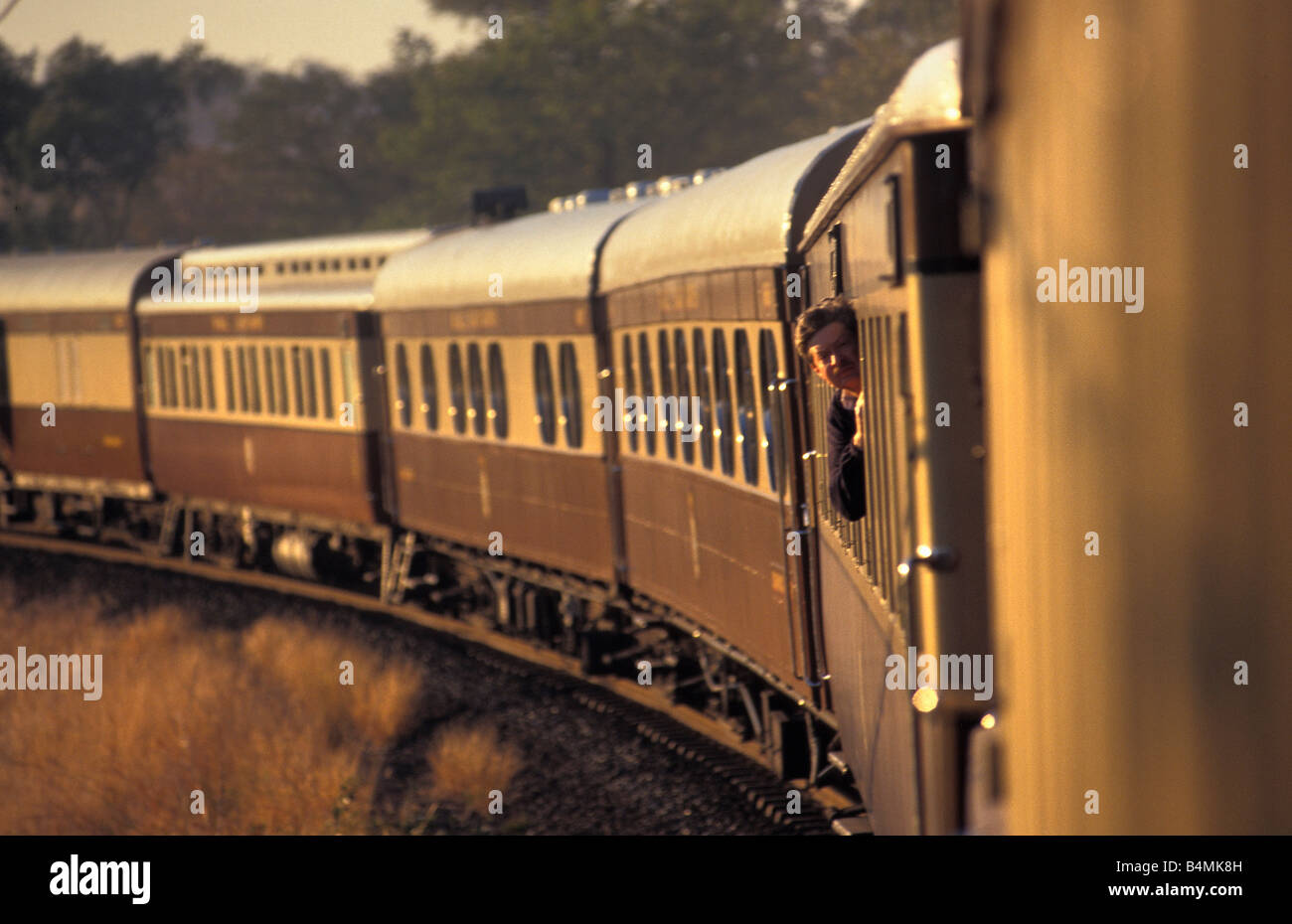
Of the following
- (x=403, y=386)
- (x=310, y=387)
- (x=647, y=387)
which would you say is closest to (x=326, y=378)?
(x=310, y=387)

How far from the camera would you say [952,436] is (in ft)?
13.3

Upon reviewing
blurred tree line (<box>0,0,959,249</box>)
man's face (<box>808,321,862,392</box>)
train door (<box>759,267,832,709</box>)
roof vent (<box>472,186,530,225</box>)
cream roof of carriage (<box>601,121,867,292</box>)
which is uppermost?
blurred tree line (<box>0,0,959,249</box>)

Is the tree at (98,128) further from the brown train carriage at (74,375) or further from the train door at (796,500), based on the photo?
the train door at (796,500)

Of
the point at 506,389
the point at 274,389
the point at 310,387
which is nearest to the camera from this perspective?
the point at 506,389

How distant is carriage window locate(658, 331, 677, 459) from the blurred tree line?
39.3 m

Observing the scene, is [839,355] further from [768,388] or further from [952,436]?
[768,388]

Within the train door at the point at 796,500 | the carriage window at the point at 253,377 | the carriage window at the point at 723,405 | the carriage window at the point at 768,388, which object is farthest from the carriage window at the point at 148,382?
the train door at the point at 796,500

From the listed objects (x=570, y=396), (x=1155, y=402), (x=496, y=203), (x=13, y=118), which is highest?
(x=13, y=118)

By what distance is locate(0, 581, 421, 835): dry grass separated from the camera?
12.3 metres

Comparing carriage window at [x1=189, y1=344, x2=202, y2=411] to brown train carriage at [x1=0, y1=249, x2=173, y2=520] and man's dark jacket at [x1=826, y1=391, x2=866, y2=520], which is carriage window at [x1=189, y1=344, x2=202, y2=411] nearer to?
brown train carriage at [x1=0, y1=249, x2=173, y2=520]

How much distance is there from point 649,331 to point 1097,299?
10.1 metres

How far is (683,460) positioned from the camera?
1220cm

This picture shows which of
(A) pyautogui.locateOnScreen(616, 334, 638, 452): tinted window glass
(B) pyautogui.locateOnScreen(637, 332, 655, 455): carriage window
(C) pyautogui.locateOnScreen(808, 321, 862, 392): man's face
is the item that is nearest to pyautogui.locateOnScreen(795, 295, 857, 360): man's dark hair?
(C) pyautogui.locateOnScreen(808, 321, 862, 392): man's face

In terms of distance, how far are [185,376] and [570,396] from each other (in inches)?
498
